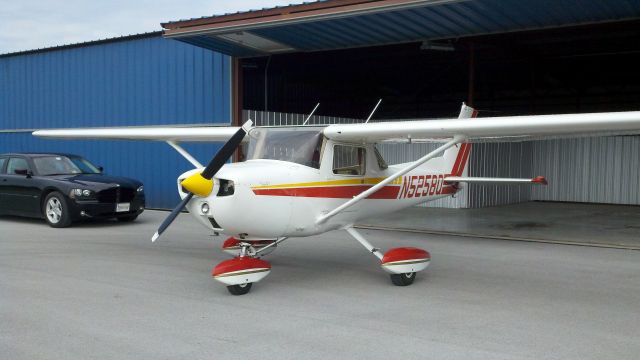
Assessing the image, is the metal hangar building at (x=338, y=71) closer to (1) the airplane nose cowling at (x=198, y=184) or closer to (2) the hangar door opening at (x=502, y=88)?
(2) the hangar door opening at (x=502, y=88)

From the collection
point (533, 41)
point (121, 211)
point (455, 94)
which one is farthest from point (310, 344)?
point (455, 94)

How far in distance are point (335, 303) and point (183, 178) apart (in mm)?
2003

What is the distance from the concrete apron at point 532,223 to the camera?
10.9m

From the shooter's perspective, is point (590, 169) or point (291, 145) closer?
point (291, 145)

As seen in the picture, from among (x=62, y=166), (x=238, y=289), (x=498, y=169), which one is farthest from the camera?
(x=498, y=169)

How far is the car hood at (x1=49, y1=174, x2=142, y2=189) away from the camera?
38.8ft

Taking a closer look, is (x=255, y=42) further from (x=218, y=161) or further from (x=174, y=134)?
(x=218, y=161)

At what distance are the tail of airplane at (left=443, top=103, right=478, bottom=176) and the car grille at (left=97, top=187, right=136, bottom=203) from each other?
6607 mm

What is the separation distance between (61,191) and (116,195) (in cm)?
103

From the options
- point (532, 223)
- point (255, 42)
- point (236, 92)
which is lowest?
point (532, 223)

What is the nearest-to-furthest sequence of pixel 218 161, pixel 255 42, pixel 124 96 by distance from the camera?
pixel 218 161 < pixel 255 42 < pixel 124 96

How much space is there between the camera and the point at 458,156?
9.59m

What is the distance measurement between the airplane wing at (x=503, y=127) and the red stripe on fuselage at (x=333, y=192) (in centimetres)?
61

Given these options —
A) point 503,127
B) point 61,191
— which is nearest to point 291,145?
point 503,127
